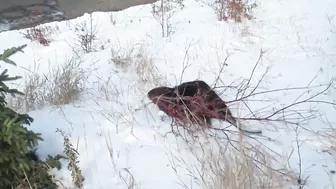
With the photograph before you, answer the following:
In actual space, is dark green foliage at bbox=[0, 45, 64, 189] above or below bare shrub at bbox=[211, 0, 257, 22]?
below

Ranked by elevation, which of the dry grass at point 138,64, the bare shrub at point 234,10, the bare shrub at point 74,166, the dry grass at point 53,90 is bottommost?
the bare shrub at point 74,166

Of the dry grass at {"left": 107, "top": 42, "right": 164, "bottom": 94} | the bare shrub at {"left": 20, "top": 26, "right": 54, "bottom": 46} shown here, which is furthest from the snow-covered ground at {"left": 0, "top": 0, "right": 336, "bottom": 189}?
the bare shrub at {"left": 20, "top": 26, "right": 54, "bottom": 46}

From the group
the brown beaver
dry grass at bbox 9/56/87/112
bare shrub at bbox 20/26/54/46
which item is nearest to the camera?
the brown beaver

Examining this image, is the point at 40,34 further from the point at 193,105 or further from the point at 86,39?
the point at 193,105

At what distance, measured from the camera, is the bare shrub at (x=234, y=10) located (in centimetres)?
714

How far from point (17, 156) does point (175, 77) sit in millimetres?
2487

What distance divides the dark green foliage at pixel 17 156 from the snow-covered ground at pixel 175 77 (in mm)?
163

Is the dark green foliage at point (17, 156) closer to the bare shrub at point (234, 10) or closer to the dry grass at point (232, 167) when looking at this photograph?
the dry grass at point (232, 167)

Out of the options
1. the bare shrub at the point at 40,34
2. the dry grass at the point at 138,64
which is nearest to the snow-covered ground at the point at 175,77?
the dry grass at the point at 138,64

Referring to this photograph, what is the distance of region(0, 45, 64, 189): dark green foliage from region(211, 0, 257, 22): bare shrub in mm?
4474

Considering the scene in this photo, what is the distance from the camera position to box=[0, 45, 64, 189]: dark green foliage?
2.90 m

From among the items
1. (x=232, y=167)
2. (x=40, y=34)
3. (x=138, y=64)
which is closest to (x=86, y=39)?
(x=40, y=34)

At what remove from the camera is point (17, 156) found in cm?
301

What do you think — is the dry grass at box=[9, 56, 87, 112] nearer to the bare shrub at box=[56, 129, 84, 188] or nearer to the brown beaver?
the brown beaver
